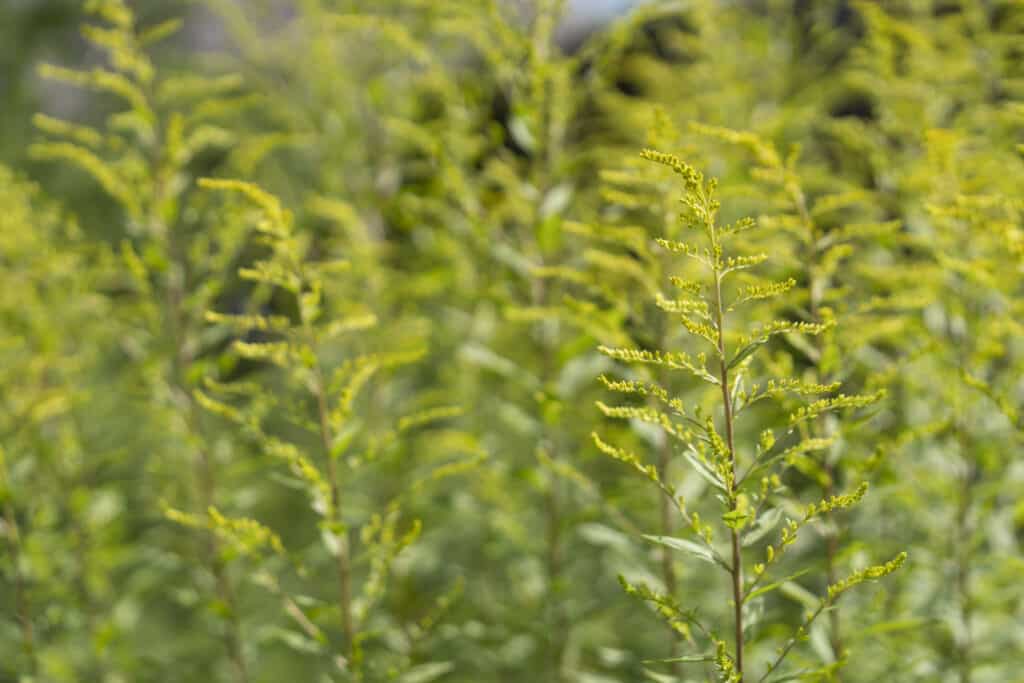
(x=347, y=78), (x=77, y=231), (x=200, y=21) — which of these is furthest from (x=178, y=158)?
(x=200, y=21)

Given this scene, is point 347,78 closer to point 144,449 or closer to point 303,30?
point 303,30

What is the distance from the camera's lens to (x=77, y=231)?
239 centimetres

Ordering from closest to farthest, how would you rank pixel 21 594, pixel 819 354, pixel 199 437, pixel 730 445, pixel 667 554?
pixel 730 445 < pixel 819 354 < pixel 667 554 < pixel 21 594 < pixel 199 437

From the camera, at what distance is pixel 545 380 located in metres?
2.44

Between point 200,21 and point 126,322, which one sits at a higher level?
point 200,21

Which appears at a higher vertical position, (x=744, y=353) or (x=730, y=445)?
(x=744, y=353)

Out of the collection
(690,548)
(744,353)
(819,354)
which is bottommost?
(690,548)

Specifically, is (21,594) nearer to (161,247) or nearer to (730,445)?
(161,247)

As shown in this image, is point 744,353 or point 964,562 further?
point 964,562

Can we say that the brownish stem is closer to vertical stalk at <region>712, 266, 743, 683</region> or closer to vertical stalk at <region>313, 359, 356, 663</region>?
vertical stalk at <region>712, 266, 743, 683</region>

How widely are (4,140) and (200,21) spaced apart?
2.36 m

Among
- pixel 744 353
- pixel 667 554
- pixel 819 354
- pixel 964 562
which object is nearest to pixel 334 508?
pixel 667 554

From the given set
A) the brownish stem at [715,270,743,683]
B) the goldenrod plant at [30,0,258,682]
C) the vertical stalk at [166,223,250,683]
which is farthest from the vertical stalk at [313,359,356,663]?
the brownish stem at [715,270,743,683]

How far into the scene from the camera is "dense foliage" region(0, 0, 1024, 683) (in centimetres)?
173
